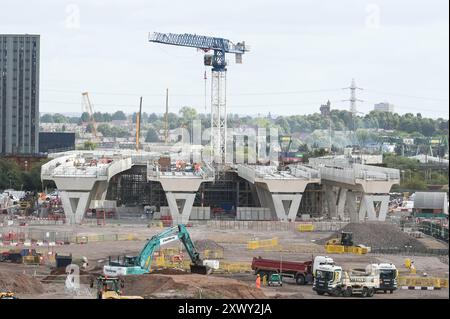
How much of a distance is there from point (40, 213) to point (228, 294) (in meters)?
23.1

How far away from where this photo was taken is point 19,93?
7212 centimetres

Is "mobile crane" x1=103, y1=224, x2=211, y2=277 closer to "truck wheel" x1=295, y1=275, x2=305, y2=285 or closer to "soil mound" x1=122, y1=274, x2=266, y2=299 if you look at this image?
"soil mound" x1=122, y1=274, x2=266, y2=299

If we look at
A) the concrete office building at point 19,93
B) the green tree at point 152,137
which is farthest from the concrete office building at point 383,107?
the concrete office building at point 19,93

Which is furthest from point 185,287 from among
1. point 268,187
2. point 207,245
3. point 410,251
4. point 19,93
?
point 19,93

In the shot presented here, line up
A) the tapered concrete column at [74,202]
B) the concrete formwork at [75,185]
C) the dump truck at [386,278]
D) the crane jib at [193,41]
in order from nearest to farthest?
the dump truck at [386,278] → the concrete formwork at [75,185] → the tapered concrete column at [74,202] → the crane jib at [193,41]

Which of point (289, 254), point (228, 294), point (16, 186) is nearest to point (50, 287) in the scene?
point (228, 294)

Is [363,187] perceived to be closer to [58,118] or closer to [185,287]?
[185,287]

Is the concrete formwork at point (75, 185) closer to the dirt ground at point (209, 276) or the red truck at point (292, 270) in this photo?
the dirt ground at point (209, 276)

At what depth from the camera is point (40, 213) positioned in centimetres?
4316

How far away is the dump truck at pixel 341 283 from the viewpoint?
74.2 ft

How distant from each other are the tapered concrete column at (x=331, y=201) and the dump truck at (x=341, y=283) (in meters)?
23.5

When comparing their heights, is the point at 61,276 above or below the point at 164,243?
below

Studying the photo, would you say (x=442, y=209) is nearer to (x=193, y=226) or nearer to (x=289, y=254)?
(x=193, y=226)

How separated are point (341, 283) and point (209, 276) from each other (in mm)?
3122
